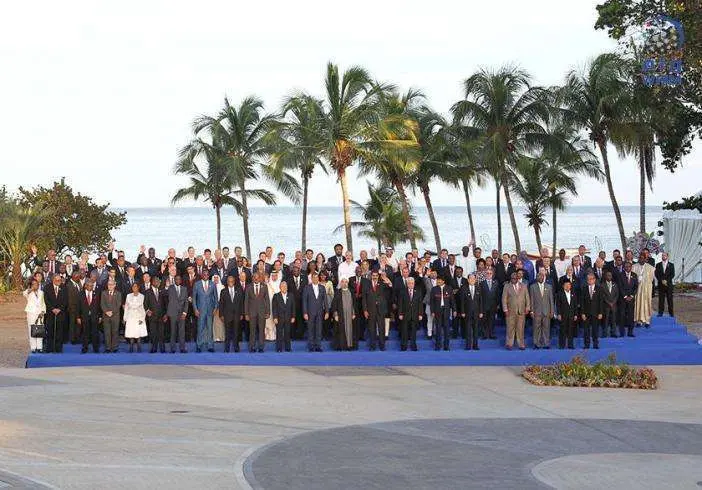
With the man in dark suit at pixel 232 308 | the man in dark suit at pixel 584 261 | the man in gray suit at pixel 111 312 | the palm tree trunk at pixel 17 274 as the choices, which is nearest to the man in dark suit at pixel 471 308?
the man in dark suit at pixel 584 261

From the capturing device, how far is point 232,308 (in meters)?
27.0

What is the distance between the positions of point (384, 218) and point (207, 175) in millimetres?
8394

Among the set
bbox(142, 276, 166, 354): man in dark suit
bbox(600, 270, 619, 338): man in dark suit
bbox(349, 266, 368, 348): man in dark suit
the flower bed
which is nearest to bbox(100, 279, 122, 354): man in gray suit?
bbox(142, 276, 166, 354): man in dark suit

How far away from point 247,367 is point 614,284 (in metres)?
Result: 9.07

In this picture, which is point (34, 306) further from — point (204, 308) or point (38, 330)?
point (204, 308)

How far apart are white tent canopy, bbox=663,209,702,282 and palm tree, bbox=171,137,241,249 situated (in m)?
18.7

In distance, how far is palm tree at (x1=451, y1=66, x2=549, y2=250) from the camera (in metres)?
43.0

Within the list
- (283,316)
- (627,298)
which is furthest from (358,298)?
(627,298)

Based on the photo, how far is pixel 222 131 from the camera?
1854 inches

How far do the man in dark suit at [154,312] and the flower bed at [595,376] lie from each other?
8.71 m

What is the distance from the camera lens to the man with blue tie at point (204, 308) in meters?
27.1

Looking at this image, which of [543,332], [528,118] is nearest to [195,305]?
[543,332]

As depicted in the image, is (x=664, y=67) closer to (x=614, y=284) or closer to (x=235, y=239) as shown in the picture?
(x=614, y=284)

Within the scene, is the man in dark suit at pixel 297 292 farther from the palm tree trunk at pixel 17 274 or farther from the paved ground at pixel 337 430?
the palm tree trunk at pixel 17 274
